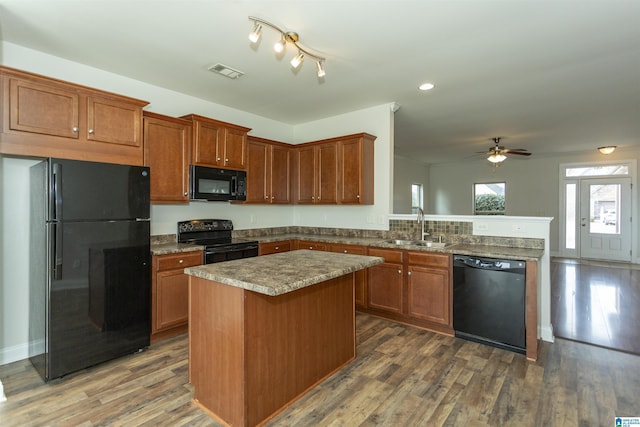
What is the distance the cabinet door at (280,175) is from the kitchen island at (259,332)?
2283mm

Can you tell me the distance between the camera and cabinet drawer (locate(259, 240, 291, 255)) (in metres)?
4.12

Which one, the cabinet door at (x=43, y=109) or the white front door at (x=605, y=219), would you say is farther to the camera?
the white front door at (x=605, y=219)

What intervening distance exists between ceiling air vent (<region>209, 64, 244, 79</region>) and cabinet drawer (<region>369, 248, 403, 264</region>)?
7.90 ft

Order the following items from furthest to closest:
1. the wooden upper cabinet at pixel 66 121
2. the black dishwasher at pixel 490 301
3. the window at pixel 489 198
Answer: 1. the window at pixel 489 198
2. the black dishwasher at pixel 490 301
3. the wooden upper cabinet at pixel 66 121

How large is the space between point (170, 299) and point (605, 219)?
30.5 ft

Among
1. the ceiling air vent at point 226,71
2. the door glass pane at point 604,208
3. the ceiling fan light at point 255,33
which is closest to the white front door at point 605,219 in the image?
the door glass pane at point 604,208

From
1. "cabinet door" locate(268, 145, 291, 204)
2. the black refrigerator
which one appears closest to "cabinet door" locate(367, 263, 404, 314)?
"cabinet door" locate(268, 145, 291, 204)

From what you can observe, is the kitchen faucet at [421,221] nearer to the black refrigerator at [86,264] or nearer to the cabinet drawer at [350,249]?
the cabinet drawer at [350,249]

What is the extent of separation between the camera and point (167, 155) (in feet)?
11.0

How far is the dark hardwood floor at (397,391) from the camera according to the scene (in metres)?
2.01

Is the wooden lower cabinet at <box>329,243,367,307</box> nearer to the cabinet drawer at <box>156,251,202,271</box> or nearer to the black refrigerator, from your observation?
the cabinet drawer at <box>156,251,202,271</box>

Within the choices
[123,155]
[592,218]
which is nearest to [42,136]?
[123,155]

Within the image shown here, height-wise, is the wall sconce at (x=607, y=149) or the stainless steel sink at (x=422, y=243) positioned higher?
the wall sconce at (x=607, y=149)

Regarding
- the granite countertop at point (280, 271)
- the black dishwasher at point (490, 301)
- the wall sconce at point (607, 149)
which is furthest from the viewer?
the wall sconce at point (607, 149)
